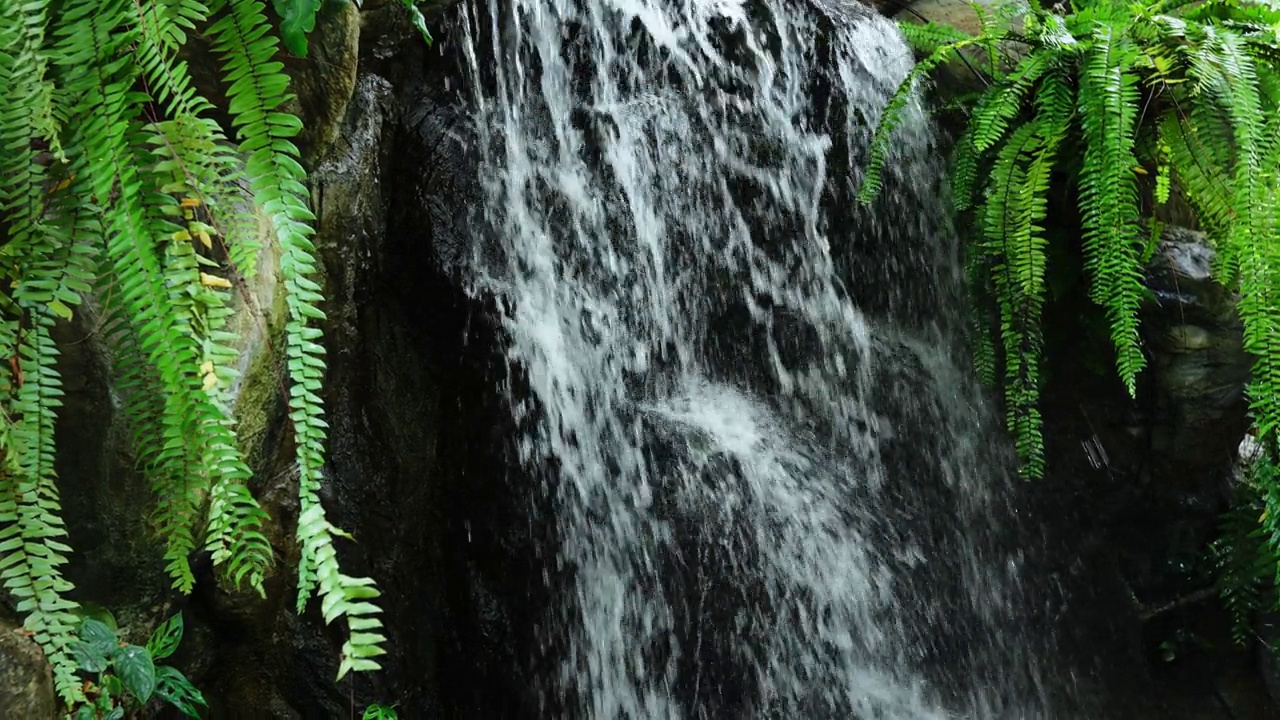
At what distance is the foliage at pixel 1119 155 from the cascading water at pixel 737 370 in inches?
16.4

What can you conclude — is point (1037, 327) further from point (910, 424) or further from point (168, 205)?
point (168, 205)

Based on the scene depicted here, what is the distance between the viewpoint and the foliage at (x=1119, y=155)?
2477 millimetres

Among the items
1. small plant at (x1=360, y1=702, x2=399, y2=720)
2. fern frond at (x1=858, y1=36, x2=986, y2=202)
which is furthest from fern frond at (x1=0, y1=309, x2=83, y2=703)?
fern frond at (x1=858, y1=36, x2=986, y2=202)

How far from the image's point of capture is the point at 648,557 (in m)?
2.90

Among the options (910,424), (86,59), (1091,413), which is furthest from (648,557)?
(86,59)

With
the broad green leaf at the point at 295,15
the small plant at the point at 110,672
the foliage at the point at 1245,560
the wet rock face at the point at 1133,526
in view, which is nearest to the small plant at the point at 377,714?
the small plant at the point at 110,672

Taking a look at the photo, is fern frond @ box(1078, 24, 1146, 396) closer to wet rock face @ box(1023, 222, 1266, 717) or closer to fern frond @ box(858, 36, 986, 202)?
fern frond @ box(858, 36, 986, 202)

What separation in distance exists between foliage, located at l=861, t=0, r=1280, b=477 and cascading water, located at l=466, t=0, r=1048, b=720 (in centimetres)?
42

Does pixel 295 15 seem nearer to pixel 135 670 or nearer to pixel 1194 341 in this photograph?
pixel 135 670

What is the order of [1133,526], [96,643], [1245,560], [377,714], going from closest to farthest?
[96,643] → [377,714] → [1245,560] → [1133,526]

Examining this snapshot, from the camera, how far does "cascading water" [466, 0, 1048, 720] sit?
288 centimetres

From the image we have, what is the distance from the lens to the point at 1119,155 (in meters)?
2.52

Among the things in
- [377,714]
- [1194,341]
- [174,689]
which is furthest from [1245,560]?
[174,689]

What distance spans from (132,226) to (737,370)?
7.35ft
